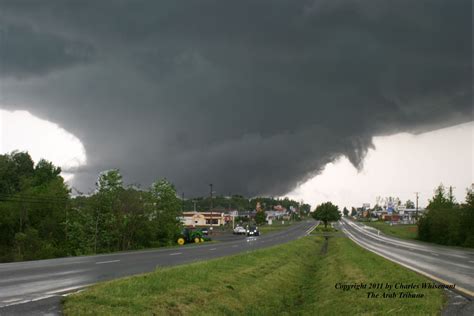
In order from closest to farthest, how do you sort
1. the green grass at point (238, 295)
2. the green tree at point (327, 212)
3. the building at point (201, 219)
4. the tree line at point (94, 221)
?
the green grass at point (238, 295)
the tree line at point (94, 221)
the green tree at point (327, 212)
the building at point (201, 219)

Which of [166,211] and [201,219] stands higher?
[166,211]

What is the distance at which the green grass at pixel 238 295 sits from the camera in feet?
39.1

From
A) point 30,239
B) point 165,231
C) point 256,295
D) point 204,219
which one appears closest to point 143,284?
point 256,295

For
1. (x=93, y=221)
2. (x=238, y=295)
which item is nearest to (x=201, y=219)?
(x=93, y=221)

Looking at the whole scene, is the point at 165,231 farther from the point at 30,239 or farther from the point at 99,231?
the point at 30,239

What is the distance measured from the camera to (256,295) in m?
18.3

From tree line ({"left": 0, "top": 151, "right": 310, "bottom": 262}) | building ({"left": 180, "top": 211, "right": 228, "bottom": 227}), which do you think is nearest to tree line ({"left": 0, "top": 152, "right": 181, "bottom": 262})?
tree line ({"left": 0, "top": 151, "right": 310, "bottom": 262})

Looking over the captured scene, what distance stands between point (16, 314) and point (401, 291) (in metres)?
10.7

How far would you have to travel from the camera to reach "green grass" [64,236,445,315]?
1193cm

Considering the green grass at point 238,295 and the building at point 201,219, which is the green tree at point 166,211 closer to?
the green grass at point 238,295

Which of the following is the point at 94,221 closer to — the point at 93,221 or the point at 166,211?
the point at 93,221

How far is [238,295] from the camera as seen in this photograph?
17219 millimetres

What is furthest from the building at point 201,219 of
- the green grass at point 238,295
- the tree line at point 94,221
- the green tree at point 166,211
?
the green grass at point 238,295

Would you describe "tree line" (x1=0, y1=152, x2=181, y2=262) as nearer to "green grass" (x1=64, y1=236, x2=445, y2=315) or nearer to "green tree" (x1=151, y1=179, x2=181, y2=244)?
"green tree" (x1=151, y1=179, x2=181, y2=244)
